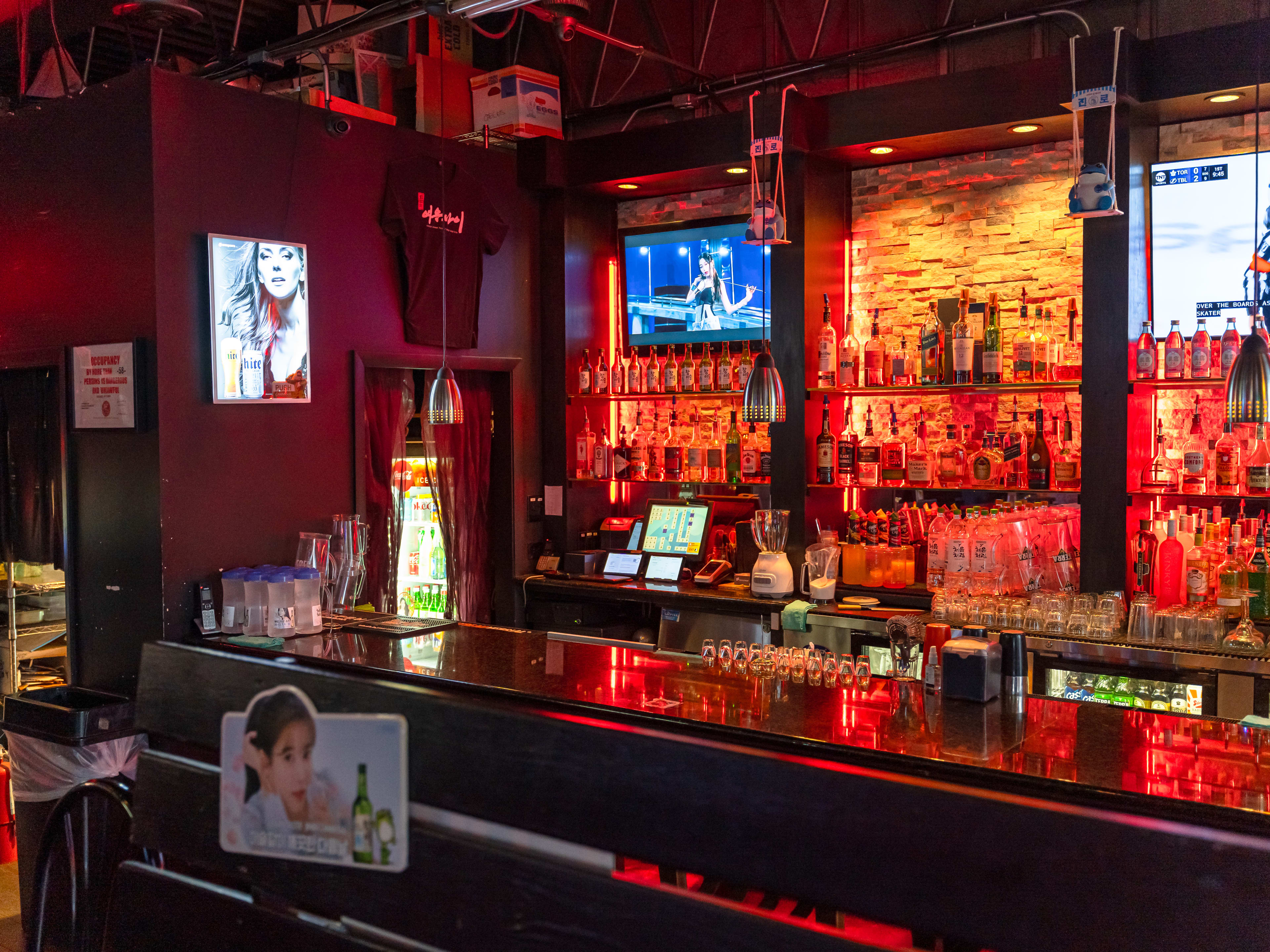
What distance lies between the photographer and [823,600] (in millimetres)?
4871

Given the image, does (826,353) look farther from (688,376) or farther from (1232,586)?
(1232,586)

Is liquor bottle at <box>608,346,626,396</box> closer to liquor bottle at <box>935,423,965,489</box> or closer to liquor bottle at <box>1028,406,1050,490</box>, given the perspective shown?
liquor bottle at <box>935,423,965,489</box>

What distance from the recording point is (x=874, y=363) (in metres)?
5.07

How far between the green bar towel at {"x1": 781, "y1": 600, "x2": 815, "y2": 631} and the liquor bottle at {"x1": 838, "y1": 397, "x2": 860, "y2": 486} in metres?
0.67

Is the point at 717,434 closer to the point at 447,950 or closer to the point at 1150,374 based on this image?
the point at 1150,374

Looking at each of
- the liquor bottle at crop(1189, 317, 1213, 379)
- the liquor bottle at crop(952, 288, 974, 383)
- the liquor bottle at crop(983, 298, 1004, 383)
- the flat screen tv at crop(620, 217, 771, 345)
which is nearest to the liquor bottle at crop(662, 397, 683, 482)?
the flat screen tv at crop(620, 217, 771, 345)

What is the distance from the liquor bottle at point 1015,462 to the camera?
4762mm

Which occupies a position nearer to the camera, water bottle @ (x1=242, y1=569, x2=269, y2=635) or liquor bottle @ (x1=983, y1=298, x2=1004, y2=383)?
water bottle @ (x1=242, y1=569, x2=269, y2=635)

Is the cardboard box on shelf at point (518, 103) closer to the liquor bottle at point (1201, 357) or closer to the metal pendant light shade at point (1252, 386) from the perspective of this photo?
the liquor bottle at point (1201, 357)

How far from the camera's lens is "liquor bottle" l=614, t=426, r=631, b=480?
588cm

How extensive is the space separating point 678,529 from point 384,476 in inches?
59.7

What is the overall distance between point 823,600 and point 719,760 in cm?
270

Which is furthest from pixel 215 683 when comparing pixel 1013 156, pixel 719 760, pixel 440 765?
pixel 1013 156

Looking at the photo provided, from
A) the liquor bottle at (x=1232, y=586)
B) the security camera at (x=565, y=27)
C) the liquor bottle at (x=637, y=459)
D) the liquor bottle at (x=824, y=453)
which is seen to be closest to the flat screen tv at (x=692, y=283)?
the liquor bottle at (x=637, y=459)
